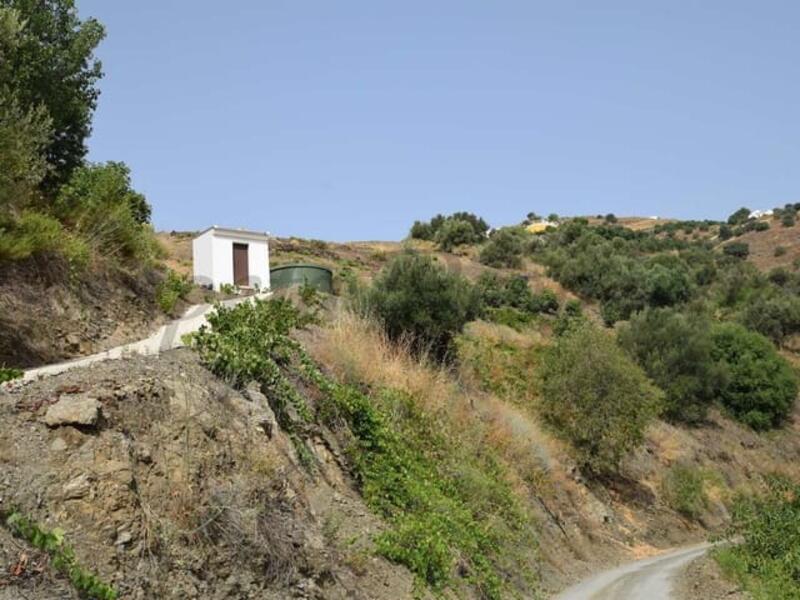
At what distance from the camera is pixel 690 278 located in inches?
2549

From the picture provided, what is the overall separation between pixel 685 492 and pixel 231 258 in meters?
19.4

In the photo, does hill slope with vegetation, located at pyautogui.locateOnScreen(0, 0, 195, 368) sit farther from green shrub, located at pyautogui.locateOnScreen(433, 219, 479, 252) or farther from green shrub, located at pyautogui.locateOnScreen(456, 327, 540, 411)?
green shrub, located at pyautogui.locateOnScreen(433, 219, 479, 252)

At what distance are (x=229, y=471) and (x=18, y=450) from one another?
2.35 metres

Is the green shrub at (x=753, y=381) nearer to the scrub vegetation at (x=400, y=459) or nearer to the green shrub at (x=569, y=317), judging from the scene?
the green shrub at (x=569, y=317)

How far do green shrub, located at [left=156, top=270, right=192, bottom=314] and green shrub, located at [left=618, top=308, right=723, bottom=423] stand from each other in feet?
84.3

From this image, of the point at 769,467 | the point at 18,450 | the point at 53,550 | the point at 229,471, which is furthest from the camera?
the point at 769,467

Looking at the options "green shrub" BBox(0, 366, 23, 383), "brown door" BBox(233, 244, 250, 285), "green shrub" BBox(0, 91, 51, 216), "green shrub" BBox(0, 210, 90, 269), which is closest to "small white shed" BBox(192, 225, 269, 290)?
"brown door" BBox(233, 244, 250, 285)

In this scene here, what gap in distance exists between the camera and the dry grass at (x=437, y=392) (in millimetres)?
16984

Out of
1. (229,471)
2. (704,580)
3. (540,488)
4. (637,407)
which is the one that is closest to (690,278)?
(637,407)

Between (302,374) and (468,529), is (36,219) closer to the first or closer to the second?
(302,374)

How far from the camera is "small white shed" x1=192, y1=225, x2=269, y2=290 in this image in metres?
29.3

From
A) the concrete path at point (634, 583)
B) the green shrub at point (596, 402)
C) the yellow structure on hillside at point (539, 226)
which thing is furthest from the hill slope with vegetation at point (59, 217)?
the yellow structure on hillside at point (539, 226)

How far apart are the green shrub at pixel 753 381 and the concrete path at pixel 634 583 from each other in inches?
926

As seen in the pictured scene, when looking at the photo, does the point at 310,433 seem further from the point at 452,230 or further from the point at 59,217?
the point at 452,230
